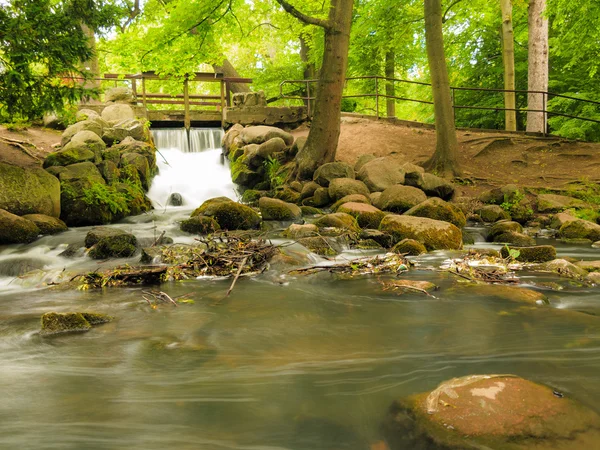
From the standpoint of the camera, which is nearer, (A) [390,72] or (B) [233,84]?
(A) [390,72]

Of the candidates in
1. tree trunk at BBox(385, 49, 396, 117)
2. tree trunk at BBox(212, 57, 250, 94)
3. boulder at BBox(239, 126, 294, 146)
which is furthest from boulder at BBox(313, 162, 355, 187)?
tree trunk at BBox(212, 57, 250, 94)

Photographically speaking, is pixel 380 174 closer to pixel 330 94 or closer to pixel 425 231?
pixel 330 94

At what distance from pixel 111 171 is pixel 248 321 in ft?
25.0

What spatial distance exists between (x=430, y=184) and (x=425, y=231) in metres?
3.91

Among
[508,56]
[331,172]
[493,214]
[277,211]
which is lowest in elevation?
[493,214]

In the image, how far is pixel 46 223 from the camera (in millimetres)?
8328

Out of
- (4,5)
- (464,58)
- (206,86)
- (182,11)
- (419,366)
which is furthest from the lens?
(206,86)

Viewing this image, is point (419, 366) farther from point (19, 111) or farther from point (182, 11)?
point (182, 11)

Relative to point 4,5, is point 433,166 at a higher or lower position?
lower

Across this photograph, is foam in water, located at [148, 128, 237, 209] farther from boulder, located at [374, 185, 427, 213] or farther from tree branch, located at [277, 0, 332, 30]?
tree branch, located at [277, 0, 332, 30]

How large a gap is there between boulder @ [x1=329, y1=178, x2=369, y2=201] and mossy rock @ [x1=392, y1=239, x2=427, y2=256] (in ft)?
12.5

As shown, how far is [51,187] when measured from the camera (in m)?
8.87

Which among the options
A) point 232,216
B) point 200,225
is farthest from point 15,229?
point 232,216

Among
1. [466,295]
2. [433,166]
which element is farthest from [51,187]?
[433,166]
